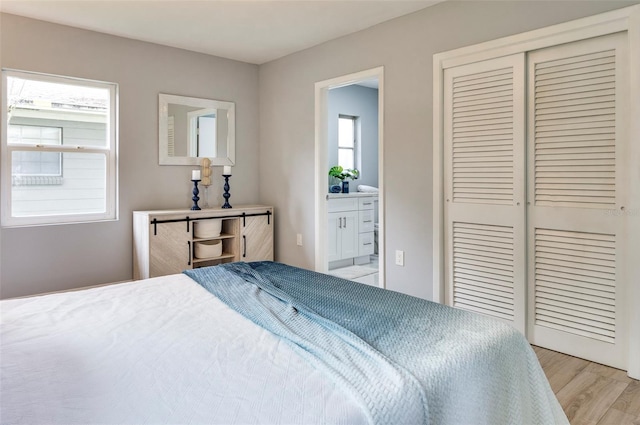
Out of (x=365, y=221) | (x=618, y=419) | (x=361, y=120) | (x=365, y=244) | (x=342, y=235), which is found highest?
(x=361, y=120)

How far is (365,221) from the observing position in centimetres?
551

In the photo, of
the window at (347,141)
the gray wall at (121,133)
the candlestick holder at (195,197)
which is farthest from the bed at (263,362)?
the window at (347,141)

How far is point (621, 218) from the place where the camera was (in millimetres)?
2436

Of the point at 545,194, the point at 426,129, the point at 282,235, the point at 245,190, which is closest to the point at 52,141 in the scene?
the point at 245,190

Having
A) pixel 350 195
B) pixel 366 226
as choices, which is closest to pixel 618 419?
pixel 350 195

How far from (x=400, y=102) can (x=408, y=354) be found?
2587 millimetres

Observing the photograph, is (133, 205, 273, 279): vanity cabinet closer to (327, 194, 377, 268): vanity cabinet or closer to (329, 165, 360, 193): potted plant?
(327, 194, 377, 268): vanity cabinet

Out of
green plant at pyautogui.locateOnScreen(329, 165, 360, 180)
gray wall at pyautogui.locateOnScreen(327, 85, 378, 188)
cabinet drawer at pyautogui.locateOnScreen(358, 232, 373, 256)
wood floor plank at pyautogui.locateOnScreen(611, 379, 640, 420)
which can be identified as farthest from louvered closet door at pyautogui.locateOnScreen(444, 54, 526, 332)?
gray wall at pyautogui.locateOnScreen(327, 85, 378, 188)

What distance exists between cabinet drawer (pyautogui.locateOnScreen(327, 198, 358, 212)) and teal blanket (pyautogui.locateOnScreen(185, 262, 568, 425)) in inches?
124

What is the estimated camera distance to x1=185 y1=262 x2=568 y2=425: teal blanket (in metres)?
1.06

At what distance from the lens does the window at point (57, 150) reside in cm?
341

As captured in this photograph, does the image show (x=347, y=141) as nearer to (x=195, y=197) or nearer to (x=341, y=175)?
(x=341, y=175)

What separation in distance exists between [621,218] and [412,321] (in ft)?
5.68

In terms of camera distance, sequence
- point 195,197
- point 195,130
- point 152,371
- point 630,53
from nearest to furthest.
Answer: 1. point 152,371
2. point 630,53
3. point 195,197
4. point 195,130
